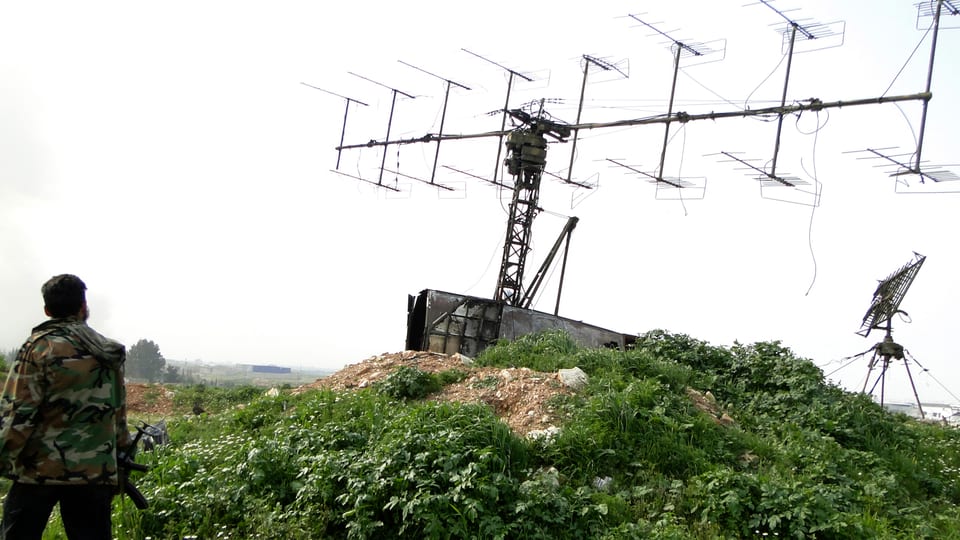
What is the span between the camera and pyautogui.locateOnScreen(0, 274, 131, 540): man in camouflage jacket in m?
4.00

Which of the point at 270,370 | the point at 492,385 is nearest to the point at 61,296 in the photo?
the point at 492,385

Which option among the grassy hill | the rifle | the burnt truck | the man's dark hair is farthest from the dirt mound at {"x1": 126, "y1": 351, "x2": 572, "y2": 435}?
the man's dark hair

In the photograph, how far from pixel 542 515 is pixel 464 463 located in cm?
82

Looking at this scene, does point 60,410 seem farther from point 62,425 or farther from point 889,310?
point 889,310

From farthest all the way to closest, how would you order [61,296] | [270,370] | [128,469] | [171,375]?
[270,370], [171,375], [128,469], [61,296]

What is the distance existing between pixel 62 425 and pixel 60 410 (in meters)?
0.09

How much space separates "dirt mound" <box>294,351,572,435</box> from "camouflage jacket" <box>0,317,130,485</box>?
4.47m

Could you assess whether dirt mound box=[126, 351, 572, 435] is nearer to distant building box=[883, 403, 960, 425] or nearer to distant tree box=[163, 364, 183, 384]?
distant building box=[883, 403, 960, 425]

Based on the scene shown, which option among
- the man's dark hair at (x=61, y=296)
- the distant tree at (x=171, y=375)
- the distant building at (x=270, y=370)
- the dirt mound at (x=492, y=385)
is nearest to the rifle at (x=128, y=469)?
the man's dark hair at (x=61, y=296)

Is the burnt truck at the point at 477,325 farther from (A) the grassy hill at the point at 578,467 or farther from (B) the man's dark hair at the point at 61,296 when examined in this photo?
(B) the man's dark hair at the point at 61,296

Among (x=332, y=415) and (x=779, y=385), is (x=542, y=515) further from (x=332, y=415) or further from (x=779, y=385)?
(x=779, y=385)

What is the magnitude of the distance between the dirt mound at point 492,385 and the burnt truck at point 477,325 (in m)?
2.79

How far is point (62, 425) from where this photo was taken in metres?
4.09

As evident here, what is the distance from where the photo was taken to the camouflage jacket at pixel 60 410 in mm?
3988
